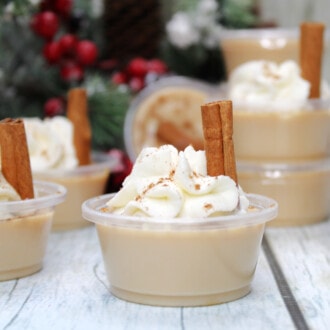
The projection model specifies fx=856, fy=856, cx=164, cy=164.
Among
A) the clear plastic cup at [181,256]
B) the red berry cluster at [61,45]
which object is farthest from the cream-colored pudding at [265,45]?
the clear plastic cup at [181,256]

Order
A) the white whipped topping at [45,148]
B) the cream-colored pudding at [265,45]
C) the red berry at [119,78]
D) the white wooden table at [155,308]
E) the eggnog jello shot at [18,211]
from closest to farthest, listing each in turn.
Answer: the white wooden table at [155,308]
the eggnog jello shot at [18,211]
the white whipped topping at [45,148]
the cream-colored pudding at [265,45]
the red berry at [119,78]

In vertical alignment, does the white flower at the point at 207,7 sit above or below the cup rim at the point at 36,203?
above

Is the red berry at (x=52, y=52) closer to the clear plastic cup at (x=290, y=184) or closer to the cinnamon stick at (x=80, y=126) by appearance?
the cinnamon stick at (x=80, y=126)

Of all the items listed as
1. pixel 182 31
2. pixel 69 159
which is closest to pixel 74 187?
pixel 69 159

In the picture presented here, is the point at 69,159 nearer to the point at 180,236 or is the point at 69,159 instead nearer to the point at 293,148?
the point at 293,148

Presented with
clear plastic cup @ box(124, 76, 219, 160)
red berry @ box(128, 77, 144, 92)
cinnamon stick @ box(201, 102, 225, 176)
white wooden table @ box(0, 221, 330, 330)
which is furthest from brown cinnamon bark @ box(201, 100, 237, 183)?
red berry @ box(128, 77, 144, 92)

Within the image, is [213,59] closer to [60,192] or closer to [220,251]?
[60,192]

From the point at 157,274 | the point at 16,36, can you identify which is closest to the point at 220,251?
the point at 157,274
